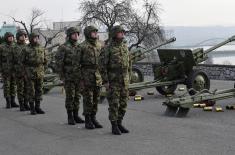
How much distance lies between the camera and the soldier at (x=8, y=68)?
41.7 ft

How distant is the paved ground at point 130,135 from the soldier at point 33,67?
47 cm

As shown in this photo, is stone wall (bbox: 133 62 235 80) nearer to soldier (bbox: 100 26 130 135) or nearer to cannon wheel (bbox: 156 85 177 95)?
cannon wheel (bbox: 156 85 177 95)

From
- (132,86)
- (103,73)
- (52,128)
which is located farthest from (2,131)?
(132,86)

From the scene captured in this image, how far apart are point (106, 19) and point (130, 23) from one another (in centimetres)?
157

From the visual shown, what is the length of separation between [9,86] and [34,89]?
2.03m

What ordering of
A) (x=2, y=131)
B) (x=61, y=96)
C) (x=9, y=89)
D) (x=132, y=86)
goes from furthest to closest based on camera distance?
(x=61, y=96) → (x=132, y=86) → (x=9, y=89) → (x=2, y=131)

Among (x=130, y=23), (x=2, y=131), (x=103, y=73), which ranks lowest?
(x=2, y=131)

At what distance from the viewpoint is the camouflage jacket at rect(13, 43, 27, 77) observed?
1181 cm

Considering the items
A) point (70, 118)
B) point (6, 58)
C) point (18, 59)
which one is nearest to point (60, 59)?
point (70, 118)

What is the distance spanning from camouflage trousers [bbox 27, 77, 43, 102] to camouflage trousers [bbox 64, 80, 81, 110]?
1.67 m

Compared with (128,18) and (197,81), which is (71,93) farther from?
(128,18)

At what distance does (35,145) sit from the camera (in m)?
7.99

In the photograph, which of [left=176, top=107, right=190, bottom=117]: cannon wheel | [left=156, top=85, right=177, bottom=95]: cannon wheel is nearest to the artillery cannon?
[left=156, top=85, right=177, bottom=95]: cannon wheel

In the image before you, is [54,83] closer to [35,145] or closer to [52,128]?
[52,128]
